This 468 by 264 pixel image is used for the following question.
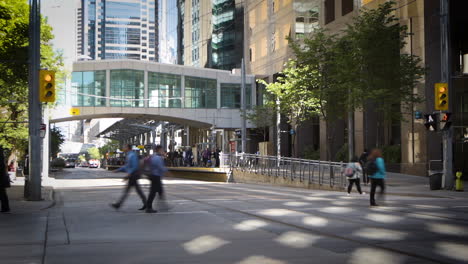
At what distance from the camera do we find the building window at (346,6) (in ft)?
147

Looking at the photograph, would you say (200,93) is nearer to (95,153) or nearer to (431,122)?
(431,122)

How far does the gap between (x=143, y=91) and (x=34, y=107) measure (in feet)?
137

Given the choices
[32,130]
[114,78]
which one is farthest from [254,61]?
[32,130]

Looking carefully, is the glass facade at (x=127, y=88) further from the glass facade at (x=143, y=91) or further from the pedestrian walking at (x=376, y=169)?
the pedestrian walking at (x=376, y=169)

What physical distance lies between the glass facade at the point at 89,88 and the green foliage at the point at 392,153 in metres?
31.1

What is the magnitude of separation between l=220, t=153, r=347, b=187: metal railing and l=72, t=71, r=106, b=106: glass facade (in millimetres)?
21782

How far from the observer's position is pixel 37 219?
1398cm

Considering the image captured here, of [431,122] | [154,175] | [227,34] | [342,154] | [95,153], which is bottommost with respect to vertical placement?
[154,175]

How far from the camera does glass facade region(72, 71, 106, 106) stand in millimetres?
59438

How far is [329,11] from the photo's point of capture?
48219 mm

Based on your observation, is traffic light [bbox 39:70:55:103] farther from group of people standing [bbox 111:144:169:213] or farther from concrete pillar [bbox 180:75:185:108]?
concrete pillar [bbox 180:75:185:108]

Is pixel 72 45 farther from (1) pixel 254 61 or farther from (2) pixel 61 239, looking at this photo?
(2) pixel 61 239

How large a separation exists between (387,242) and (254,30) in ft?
184

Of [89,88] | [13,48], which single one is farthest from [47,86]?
[89,88]
